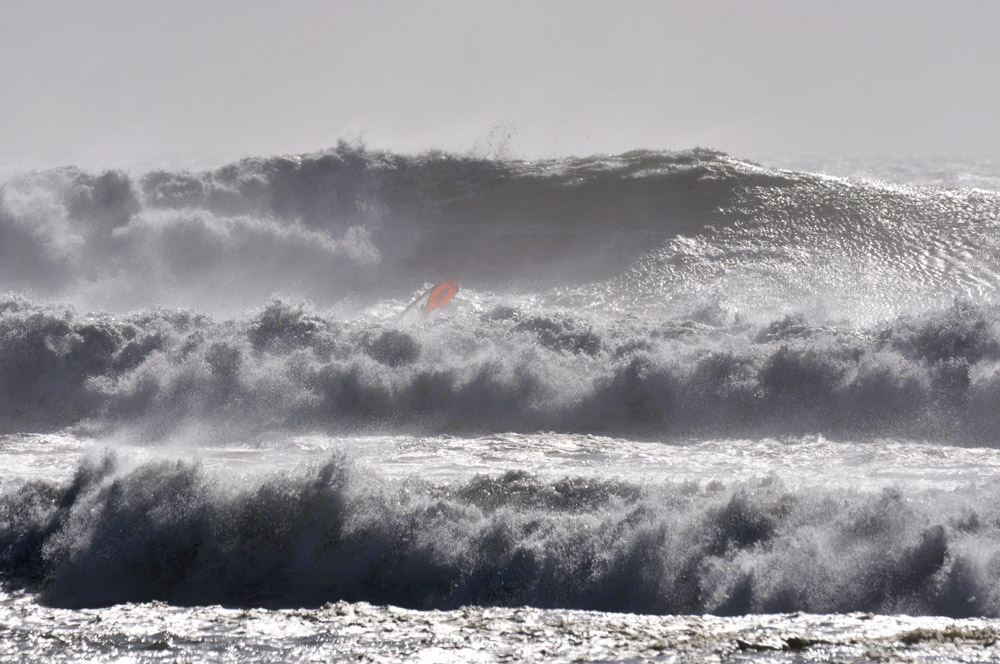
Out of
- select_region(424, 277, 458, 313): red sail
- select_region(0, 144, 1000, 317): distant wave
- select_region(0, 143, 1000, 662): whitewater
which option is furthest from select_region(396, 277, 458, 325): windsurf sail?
select_region(0, 144, 1000, 317): distant wave

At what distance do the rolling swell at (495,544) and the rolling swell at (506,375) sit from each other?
2573 mm

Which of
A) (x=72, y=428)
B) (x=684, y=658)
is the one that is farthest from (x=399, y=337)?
(x=684, y=658)

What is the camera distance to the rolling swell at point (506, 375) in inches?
379

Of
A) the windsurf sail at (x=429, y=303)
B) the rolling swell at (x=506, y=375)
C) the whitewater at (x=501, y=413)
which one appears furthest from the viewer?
the windsurf sail at (x=429, y=303)

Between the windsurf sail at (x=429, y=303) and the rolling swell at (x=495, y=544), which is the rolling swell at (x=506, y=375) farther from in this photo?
the rolling swell at (x=495, y=544)

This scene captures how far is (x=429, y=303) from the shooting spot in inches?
563

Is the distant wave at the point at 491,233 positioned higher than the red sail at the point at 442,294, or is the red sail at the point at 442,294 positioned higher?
the distant wave at the point at 491,233

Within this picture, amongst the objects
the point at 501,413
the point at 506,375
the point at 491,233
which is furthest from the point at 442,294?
the point at 501,413

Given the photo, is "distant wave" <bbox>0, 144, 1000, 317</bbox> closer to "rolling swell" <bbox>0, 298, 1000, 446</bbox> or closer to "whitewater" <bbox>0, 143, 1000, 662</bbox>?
"whitewater" <bbox>0, 143, 1000, 662</bbox>

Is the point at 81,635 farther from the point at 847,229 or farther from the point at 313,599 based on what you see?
the point at 847,229

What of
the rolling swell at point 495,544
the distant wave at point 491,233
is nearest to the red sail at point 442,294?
the distant wave at point 491,233

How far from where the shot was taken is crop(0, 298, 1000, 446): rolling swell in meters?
9.63

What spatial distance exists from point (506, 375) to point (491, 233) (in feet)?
21.9

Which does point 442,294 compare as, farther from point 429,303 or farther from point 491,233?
point 491,233
